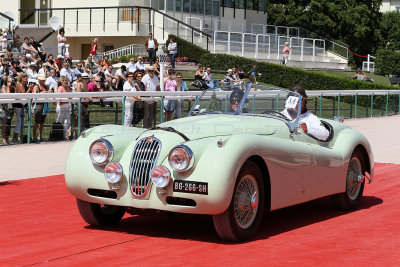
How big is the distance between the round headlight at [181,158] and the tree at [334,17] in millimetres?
55019

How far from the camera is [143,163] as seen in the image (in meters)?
8.09

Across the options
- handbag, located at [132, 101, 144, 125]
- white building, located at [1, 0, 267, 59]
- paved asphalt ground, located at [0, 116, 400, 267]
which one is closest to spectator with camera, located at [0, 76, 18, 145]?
handbag, located at [132, 101, 144, 125]

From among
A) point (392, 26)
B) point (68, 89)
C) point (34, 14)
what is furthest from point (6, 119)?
point (392, 26)

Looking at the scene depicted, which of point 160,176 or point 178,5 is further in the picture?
point 178,5

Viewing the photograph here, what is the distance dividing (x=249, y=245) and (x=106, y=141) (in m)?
1.90

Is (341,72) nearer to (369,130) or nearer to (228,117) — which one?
(369,130)

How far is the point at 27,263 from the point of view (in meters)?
Result: 6.92

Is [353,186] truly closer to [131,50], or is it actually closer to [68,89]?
[68,89]

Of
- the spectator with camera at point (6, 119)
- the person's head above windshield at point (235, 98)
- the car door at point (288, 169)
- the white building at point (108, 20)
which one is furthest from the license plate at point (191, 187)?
the white building at point (108, 20)

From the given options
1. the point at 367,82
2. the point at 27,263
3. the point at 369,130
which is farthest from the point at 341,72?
the point at 27,263

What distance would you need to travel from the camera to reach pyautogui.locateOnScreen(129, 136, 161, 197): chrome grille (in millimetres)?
7988

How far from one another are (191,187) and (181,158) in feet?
1.04

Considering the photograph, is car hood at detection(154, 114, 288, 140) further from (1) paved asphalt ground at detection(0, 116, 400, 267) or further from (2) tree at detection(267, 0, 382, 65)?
(2) tree at detection(267, 0, 382, 65)

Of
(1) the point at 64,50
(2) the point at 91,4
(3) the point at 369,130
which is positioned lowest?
(3) the point at 369,130
